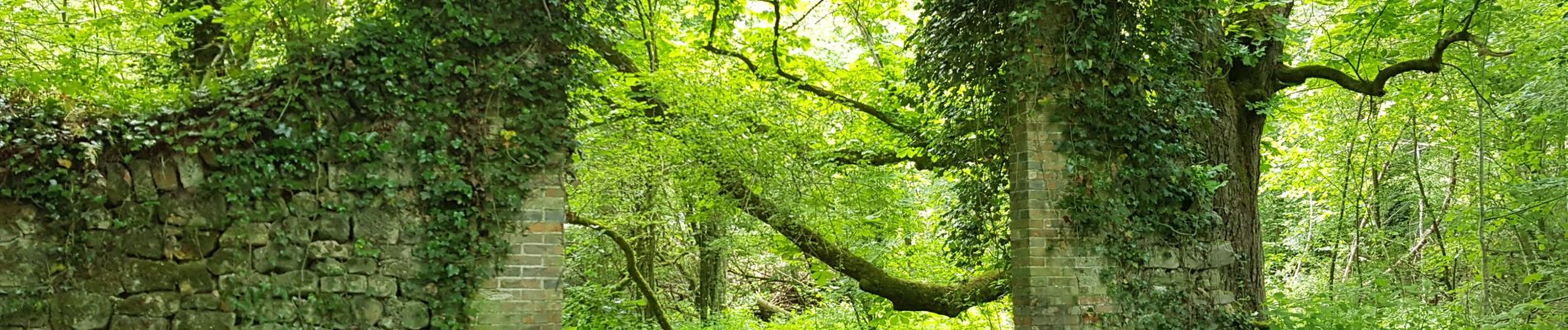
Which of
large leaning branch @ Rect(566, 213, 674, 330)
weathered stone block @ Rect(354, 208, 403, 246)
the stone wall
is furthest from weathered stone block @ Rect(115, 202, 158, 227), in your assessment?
large leaning branch @ Rect(566, 213, 674, 330)

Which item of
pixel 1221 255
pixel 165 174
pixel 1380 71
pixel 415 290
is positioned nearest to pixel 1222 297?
pixel 1221 255

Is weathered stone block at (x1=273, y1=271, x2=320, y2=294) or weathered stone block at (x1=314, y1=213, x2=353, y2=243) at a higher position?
weathered stone block at (x1=314, y1=213, x2=353, y2=243)

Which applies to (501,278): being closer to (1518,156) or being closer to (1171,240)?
(1171,240)

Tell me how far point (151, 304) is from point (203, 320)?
7.3 inches

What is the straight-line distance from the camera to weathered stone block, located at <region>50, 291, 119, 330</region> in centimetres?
348

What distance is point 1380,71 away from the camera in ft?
19.4

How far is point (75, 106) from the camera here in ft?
11.5

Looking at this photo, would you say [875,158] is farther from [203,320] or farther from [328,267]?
[203,320]

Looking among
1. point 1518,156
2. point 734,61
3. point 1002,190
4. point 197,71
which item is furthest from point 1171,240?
point 197,71

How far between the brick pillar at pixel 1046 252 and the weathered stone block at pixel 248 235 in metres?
3.36

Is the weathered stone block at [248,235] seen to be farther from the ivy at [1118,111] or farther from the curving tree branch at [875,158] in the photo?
the curving tree branch at [875,158]

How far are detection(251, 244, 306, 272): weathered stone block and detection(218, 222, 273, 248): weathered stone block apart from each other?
0.10 ft

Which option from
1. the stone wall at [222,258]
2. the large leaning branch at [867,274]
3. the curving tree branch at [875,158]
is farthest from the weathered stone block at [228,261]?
the curving tree branch at [875,158]

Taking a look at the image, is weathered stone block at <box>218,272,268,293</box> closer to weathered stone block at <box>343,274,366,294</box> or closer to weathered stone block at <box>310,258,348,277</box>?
weathered stone block at <box>310,258,348,277</box>
